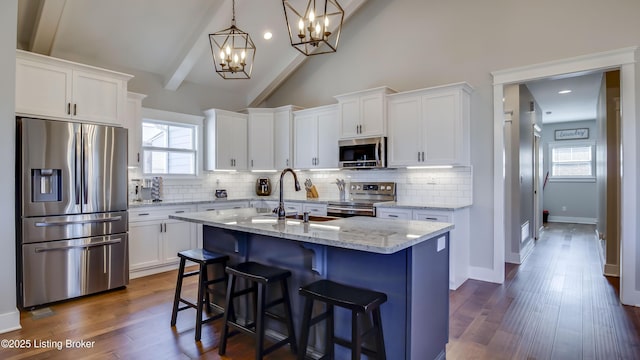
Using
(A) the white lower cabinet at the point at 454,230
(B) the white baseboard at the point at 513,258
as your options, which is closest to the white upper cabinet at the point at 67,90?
(A) the white lower cabinet at the point at 454,230

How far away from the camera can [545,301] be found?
358 cm

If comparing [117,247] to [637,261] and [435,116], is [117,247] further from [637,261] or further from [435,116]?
[637,261]

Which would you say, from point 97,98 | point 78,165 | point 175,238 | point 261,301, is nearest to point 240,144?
point 175,238

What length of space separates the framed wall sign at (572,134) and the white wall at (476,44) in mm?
7090

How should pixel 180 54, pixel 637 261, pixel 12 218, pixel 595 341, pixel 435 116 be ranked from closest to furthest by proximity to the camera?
pixel 595 341 < pixel 12 218 < pixel 637 261 < pixel 435 116 < pixel 180 54

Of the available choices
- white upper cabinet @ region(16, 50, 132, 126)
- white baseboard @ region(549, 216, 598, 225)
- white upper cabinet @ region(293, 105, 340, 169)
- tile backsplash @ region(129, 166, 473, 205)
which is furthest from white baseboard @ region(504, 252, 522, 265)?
white baseboard @ region(549, 216, 598, 225)

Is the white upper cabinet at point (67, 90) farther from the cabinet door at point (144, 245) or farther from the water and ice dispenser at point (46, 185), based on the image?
the cabinet door at point (144, 245)

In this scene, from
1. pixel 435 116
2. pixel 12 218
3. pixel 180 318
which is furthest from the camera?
pixel 435 116

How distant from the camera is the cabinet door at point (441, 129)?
4.21 meters

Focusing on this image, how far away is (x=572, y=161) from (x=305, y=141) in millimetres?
8087

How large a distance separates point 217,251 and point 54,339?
54.6 inches

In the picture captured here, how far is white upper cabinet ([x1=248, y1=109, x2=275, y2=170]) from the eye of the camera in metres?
6.04

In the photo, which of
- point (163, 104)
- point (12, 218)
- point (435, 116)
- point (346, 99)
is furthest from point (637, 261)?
point (163, 104)

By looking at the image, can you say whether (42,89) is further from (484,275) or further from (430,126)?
(484,275)
